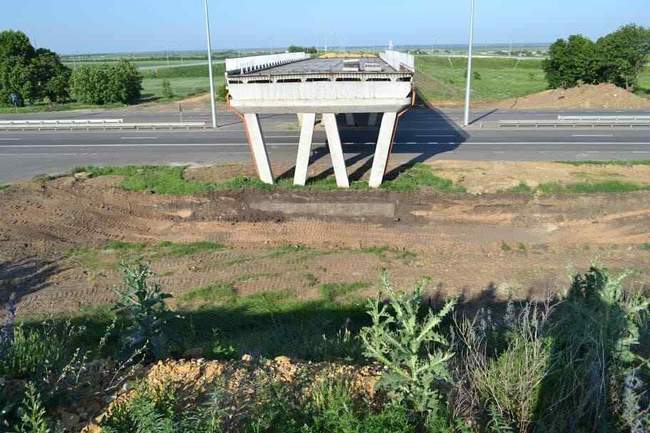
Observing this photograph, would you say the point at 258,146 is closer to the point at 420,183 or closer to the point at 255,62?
the point at 420,183

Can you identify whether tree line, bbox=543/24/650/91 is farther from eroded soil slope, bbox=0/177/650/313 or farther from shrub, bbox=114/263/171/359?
shrub, bbox=114/263/171/359

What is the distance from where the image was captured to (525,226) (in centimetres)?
1591

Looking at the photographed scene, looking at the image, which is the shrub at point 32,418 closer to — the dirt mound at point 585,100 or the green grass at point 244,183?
the green grass at point 244,183

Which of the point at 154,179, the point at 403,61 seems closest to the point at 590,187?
the point at 403,61

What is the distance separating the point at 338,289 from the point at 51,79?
42.3 m

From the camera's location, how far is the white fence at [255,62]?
58.0ft

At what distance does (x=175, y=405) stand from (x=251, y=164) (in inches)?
649

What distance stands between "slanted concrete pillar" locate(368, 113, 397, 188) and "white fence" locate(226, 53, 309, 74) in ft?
18.4

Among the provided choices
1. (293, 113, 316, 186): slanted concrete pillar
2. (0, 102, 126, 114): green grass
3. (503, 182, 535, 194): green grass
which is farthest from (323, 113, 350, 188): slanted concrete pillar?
(0, 102, 126, 114): green grass

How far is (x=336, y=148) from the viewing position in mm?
17000

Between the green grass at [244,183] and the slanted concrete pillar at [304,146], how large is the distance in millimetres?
330

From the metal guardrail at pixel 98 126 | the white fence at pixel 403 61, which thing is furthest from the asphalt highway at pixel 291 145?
the white fence at pixel 403 61

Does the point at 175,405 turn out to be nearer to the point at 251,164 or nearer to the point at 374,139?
the point at 251,164

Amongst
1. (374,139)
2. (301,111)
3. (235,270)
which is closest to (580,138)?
(374,139)
